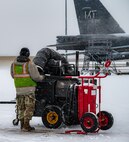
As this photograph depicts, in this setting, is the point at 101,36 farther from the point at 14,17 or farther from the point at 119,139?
the point at 119,139

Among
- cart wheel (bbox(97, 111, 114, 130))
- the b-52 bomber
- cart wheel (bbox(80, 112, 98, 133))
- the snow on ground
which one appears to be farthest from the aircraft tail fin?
cart wheel (bbox(80, 112, 98, 133))

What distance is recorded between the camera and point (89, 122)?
369 cm

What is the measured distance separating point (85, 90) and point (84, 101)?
12cm

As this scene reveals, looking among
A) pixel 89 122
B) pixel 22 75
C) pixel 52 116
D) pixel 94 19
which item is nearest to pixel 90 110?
pixel 89 122

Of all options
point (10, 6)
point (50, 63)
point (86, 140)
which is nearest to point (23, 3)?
point (10, 6)

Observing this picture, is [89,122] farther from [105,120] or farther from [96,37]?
[96,37]

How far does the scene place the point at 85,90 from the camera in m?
3.86

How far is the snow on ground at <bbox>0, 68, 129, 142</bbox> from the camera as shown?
11.2 ft

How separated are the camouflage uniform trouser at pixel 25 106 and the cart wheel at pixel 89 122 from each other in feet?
1.97

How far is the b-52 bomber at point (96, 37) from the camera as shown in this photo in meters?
7.18

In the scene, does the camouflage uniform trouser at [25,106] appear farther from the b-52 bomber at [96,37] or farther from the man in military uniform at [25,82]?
the b-52 bomber at [96,37]

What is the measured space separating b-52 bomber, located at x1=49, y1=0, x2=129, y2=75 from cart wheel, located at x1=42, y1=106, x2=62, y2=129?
10.8 feet

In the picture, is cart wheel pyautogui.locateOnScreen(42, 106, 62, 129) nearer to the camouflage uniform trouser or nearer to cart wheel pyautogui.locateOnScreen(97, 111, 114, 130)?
the camouflage uniform trouser

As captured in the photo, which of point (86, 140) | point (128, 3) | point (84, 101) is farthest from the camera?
point (128, 3)
